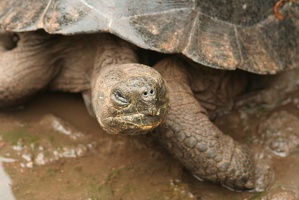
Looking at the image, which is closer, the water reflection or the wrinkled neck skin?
the wrinkled neck skin

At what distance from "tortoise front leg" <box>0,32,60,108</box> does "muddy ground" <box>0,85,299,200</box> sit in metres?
0.18

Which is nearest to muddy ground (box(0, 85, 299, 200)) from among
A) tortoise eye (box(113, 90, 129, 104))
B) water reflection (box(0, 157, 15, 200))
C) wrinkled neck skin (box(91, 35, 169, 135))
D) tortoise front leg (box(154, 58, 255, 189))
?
water reflection (box(0, 157, 15, 200))

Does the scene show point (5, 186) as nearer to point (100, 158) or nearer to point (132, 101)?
point (100, 158)

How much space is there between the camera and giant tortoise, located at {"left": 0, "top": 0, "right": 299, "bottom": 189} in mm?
3248

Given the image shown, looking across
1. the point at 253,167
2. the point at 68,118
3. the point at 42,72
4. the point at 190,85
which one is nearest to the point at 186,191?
the point at 253,167

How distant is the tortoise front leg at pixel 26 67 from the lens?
4.09 meters

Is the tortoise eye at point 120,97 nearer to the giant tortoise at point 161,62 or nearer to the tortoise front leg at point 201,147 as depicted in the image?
the giant tortoise at point 161,62

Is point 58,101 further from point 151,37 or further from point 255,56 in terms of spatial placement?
point 255,56

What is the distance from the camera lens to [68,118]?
421 centimetres

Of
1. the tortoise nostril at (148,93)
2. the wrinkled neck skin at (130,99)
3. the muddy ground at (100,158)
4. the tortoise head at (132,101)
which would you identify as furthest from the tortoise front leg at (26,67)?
the tortoise nostril at (148,93)

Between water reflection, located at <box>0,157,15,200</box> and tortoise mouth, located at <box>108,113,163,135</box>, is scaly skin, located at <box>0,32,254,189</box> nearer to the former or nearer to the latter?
tortoise mouth, located at <box>108,113,163,135</box>

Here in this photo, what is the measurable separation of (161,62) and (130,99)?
3.11ft

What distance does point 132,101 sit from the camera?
3082 millimetres

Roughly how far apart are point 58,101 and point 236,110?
5.07 feet
